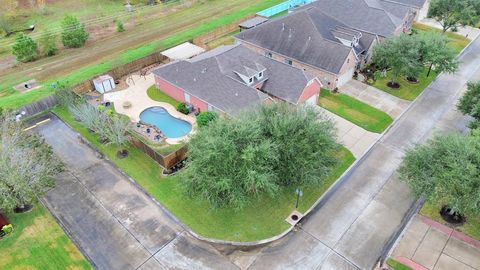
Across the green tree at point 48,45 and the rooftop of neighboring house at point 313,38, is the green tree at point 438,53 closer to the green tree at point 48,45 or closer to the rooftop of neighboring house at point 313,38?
the rooftop of neighboring house at point 313,38

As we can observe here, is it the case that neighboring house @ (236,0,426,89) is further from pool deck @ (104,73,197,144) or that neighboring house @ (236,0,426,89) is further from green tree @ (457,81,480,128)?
pool deck @ (104,73,197,144)

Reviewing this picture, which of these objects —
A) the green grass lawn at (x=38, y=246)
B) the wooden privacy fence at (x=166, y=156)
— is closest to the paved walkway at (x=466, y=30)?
the wooden privacy fence at (x=166, y=156)

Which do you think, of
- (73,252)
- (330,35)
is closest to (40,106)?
(73,252)

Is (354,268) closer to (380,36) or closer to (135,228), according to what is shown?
(135,228)

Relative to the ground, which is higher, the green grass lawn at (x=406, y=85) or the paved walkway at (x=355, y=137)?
the green grass lawn at (x=406, y=85)

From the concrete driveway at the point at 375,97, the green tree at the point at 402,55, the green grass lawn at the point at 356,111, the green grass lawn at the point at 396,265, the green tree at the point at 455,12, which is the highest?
the green tree at the point at 455,12

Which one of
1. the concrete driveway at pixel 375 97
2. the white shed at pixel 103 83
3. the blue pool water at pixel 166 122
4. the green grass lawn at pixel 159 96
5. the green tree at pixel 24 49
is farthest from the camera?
the green tree at pixel 24 49

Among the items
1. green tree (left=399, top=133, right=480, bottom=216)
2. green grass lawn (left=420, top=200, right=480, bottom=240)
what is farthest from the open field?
green grass lawn (left=420, top=200, right=480, bottom=240)
